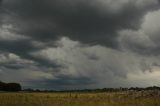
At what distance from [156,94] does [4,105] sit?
21957 millimetres

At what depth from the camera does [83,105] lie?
30234 millimetres

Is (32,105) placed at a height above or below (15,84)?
below

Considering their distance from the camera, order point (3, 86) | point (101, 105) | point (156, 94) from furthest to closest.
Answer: point (3, 86)
point (156, 94)
point (101, 105)

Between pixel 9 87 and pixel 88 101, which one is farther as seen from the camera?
pixel 9 87

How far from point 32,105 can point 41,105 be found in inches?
36.5

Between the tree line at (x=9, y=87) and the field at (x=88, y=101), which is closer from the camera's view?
the field at (x=88, y=101)

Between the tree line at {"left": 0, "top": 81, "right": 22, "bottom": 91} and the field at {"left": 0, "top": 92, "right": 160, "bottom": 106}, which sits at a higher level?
the tree line at {"left": 0, "top": 81, "right": 22, "bottom": 91}

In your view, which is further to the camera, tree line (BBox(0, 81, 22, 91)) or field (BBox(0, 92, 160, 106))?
tree line (BBox(0, 81, 22, 91))

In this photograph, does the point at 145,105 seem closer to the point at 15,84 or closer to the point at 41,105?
the point at 41,105

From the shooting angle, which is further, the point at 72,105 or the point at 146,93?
the point at 146,93

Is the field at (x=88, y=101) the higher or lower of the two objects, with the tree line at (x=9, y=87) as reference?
lower

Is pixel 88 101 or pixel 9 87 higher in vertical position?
pixel 9 87

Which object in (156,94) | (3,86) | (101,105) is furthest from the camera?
(3,86)

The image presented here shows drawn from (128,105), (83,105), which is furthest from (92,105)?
(128,105)
